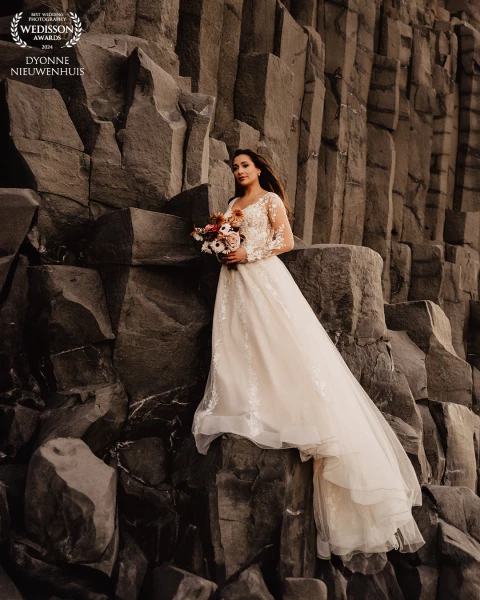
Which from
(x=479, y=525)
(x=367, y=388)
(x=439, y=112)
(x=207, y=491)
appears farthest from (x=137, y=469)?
(x=439, y=112)

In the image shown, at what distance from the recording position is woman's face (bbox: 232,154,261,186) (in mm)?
5746

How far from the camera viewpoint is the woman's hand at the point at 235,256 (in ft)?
17.3

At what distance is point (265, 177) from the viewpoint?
5.89 m

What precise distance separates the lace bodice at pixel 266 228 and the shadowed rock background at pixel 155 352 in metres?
0.45

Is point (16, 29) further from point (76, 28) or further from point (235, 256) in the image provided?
point (235, 256)

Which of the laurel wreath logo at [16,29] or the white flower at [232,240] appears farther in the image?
the laurel wreath logo at [16,29]

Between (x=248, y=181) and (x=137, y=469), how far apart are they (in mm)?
2478

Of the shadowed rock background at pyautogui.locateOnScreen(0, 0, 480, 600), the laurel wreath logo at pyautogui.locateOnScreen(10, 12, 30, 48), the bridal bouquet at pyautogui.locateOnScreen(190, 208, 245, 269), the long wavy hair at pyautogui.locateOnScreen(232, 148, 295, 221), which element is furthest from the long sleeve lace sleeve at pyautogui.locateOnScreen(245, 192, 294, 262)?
the laurel wreath logo at pyautogui.locateOnScreen(10, 12, 30, 48)

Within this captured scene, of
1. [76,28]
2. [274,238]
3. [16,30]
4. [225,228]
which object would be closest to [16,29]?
[16,30]

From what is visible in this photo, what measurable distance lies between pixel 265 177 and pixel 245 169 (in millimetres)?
228

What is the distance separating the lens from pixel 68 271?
18.7ft

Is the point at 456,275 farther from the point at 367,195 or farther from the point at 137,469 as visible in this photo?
the point at 137,469

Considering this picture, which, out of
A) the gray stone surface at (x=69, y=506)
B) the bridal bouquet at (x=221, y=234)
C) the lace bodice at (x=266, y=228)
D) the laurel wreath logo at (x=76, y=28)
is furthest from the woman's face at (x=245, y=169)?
the gray stone surface at (x=69, y=506)

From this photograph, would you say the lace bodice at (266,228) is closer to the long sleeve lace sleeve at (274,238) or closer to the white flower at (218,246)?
the long sleeve lace sleeve at (274,238)
